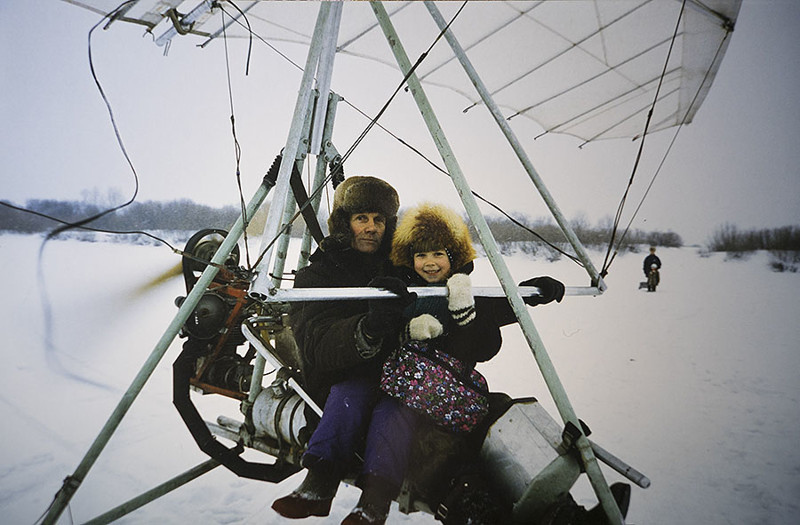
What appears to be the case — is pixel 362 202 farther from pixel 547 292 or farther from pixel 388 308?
pixel 547 292

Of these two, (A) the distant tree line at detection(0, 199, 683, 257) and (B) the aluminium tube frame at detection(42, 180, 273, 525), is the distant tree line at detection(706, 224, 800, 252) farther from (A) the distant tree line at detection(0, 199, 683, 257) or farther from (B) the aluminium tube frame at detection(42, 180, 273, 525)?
(B) the aluminium tube frame at detection(42, 180, 273, 525)

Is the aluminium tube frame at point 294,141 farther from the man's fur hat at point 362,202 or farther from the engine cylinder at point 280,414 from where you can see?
the man's fur hat at point 362,202

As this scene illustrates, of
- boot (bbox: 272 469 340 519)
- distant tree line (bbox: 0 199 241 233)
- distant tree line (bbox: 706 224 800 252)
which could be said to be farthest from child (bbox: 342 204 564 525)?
distant tree line (bbox: 706 224 800 252)

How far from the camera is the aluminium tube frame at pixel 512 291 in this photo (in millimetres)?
1020

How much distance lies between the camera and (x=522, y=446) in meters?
1.15

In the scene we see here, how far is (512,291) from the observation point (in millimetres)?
1188

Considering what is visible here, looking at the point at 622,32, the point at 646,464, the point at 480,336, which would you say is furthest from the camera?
the point at 646,464

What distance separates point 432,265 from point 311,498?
0.91 meters

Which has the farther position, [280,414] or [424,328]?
[280,414]

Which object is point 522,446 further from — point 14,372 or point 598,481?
point 14,372

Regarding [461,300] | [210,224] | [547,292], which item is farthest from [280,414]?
[210,224]

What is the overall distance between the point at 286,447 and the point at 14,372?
218cm

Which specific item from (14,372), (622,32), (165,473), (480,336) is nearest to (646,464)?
(480,336)

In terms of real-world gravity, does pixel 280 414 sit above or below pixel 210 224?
below
